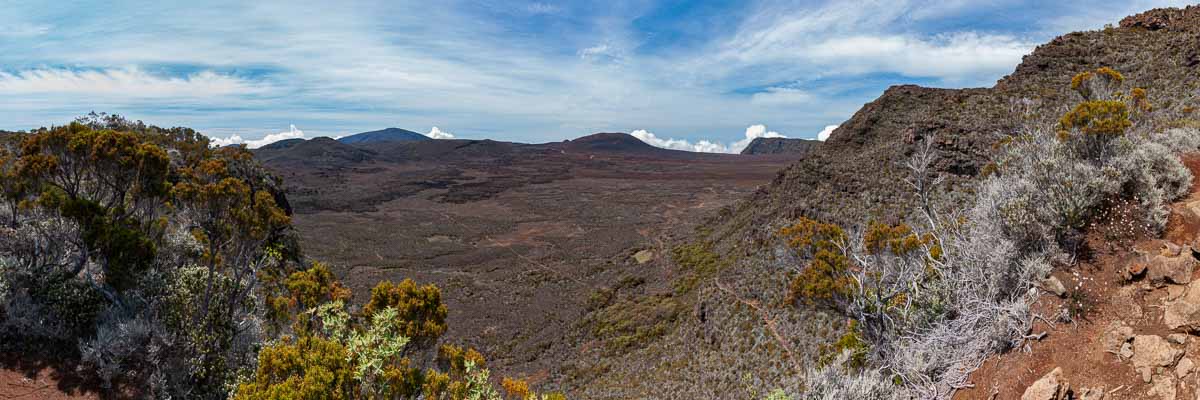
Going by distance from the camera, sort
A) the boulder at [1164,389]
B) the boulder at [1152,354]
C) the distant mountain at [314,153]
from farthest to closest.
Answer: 1. the distant mountain at [314,153]
2. the boulder at [1152,354]
3. the boulder at [1164,389]

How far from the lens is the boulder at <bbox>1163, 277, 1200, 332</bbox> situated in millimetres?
4434

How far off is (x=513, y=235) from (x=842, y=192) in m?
34.0

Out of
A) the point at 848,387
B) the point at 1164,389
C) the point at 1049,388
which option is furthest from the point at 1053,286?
the point at 848,387

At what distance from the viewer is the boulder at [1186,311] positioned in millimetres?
4434

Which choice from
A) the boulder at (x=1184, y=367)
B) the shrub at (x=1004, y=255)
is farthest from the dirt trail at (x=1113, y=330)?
the shrub at (x=1004, y=255)

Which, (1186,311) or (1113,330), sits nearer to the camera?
(1186,311)

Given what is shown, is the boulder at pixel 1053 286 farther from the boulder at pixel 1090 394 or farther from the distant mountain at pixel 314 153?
the distant mountain at pixel 314 153

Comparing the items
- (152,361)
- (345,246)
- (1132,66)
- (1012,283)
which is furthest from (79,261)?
(345,246)

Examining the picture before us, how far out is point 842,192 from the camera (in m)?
21.0

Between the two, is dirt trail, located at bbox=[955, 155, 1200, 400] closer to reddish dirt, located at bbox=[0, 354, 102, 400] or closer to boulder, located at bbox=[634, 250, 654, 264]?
reddish dirt, located at bbox=[0, 354, 102, 400]

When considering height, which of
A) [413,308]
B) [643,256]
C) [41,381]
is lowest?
[643,256]

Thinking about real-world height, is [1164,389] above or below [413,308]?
above

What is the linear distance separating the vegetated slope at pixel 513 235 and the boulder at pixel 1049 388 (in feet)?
48.6

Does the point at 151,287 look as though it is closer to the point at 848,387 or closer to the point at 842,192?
the point at 848,387
